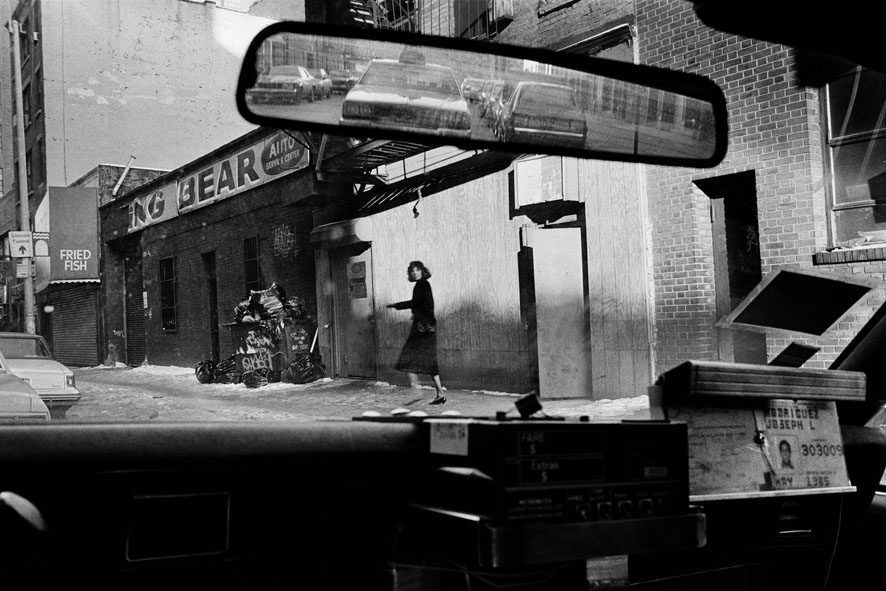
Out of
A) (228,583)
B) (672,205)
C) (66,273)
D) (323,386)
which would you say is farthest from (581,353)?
(228,583)

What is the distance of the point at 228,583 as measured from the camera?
1735 millimetres

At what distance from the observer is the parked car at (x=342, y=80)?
1.32 meters

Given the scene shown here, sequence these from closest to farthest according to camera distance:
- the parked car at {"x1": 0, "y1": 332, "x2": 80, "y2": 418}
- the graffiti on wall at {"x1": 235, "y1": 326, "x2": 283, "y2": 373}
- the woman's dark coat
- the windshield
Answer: the windshield → the parked car at {"x1": 0, "y1": 332, "x2": 80, "y2": 418} → the woman's dark coat → the graffiti on wall at {"x1": 235, "y1": 326, "x2": 283, "y2": 373}

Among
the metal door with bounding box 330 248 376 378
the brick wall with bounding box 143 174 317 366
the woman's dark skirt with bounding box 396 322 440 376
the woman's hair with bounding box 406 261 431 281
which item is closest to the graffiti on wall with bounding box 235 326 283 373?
the brick wall with bounding box 143 174 317 366

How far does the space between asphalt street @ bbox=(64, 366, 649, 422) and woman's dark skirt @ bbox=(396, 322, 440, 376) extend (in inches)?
12.7

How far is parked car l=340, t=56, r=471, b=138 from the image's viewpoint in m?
1.35

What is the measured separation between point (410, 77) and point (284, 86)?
0.21 metres

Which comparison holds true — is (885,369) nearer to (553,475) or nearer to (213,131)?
(553,475)

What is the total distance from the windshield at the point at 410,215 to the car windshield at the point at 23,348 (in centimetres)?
3

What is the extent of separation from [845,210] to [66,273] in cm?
683

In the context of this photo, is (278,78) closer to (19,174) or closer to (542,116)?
(542,116)

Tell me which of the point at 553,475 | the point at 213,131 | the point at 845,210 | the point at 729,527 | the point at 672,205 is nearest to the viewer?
the point at 553,475

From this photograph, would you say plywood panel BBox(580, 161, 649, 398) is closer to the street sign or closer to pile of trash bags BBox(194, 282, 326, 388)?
pile of trash bags BBox(194, 282, 326, 388)

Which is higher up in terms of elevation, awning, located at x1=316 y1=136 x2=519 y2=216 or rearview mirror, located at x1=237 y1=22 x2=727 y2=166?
awning, located at x1=316 y1=136 x2=519 y2=216
